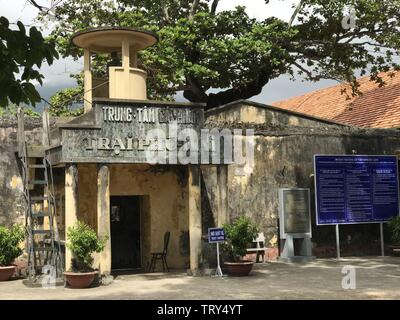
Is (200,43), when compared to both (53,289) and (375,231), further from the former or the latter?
(53,289)

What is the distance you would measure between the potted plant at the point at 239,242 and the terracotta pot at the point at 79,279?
11.4ft

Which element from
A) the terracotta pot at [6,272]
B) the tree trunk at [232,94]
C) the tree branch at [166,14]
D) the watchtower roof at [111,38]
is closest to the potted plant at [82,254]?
the terracotta pot at [6,272]

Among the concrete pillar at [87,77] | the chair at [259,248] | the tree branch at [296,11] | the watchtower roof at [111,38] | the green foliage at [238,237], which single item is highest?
the tree branch at [296,11]

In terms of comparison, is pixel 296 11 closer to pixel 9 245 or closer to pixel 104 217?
pixel 104 217

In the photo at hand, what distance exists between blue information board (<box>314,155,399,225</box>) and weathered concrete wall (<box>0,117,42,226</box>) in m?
8.46

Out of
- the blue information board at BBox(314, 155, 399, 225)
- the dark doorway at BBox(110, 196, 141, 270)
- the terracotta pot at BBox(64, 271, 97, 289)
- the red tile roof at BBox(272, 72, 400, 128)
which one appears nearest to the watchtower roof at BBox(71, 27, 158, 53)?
the dark doorway at BBox(110, 196, 141, 270)

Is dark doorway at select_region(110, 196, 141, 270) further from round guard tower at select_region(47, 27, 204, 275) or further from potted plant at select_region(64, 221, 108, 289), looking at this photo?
potted plant at select_region(64, 221, 108, 289)

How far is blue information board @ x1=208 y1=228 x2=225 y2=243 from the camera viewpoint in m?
14.2

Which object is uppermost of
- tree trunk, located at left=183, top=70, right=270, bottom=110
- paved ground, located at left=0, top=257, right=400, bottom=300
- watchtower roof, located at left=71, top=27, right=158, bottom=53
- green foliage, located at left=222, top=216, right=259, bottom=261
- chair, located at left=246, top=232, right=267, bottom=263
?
tree trunk, located at left=183, top=70, right=270, bottom=110

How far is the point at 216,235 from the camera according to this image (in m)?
14.2

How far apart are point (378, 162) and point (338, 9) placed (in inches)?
282

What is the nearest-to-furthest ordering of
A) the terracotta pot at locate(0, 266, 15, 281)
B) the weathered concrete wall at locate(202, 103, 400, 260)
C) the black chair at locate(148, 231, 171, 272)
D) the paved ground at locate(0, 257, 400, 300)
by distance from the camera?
1. the paved ground at locate(0, 257, 400, 300)
2. the terracotta pot at locate(0, 266, 15, 281)
3. the black chair at locate(148, 231, 171, 272)
4. the weathered concrete wall at locate(202, 103, 400, 260)

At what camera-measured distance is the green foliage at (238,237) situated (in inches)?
562

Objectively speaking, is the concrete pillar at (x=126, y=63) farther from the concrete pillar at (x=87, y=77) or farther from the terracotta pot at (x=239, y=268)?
the terracotta pot at (x=239, y=268)
